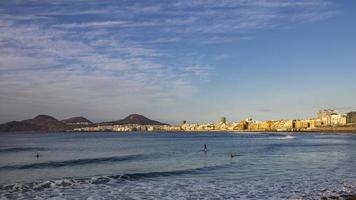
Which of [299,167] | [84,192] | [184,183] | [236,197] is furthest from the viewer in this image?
[299,167]

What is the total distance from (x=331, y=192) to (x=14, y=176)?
2934cm

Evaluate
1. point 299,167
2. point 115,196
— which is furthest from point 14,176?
point 299,167

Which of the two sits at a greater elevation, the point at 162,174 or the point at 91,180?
the point at 91,180

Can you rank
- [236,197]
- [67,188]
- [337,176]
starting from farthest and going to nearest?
[337,176]
[67,188]
[236,197]

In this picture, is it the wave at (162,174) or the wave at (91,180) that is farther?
the wave at (162,174)

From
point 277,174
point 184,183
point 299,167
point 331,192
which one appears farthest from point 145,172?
point 331,192

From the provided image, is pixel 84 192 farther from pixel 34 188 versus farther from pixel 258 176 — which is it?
pixel 258 176

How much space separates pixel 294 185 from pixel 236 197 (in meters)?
6.67

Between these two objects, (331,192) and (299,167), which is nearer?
(331,192)

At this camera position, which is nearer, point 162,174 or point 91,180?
point 91,180

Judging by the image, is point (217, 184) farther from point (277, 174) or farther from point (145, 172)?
point (145, 172)

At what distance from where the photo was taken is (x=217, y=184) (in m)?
34.2

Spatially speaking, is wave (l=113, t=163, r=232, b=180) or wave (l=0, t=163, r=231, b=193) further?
wave (l=113, t=163, r=232, b=180)

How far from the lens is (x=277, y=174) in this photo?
40.2 meters
